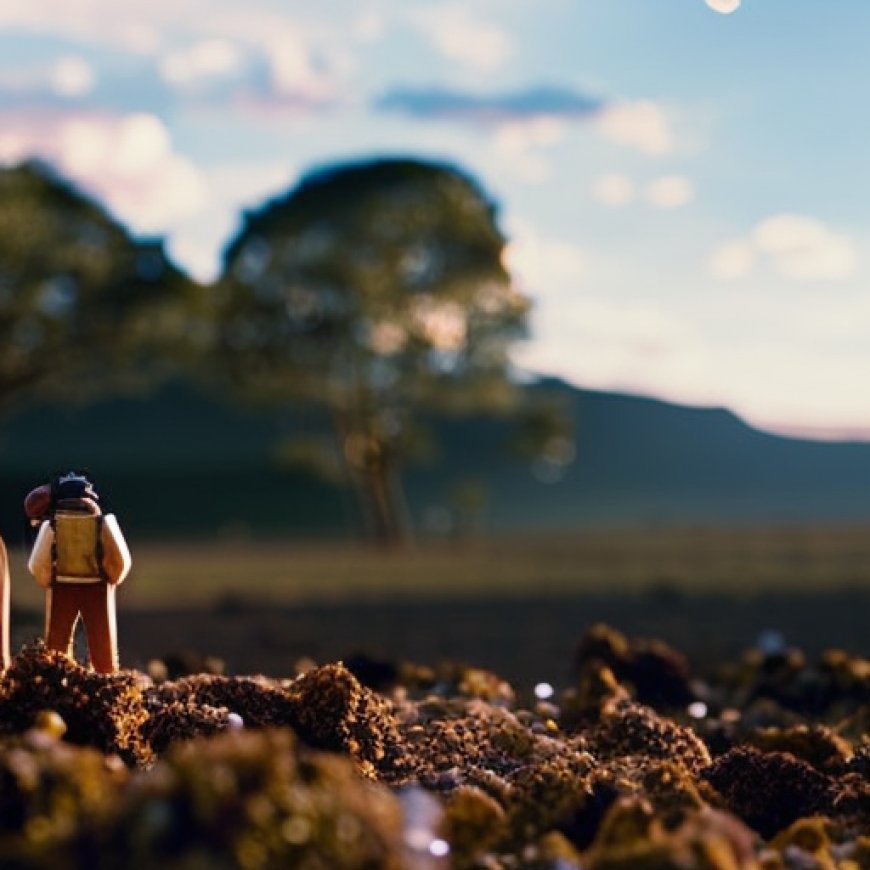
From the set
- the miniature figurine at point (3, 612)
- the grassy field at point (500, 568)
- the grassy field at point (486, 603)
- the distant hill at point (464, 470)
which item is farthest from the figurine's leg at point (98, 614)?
the distant hill at point (464, 470)

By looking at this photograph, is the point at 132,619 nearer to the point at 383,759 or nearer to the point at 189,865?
the point at 383,759

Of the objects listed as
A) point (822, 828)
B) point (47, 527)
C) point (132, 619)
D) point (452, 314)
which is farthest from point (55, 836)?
point (452, 314)

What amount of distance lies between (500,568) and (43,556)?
27727 mm

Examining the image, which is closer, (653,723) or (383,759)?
(383,759)

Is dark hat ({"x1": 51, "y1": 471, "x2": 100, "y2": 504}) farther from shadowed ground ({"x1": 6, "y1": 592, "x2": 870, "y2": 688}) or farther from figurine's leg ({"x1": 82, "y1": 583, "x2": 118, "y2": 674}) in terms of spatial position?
shadowed ground ({"x1": 6, "y1": 592, "x2": 870, "y2": 688})

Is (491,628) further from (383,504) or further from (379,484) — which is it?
(379,484)

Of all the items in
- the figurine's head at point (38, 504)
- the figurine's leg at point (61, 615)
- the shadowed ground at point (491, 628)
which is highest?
the figurine's head at point (38, 504)

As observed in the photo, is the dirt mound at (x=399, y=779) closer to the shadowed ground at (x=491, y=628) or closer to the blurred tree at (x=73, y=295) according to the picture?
the shadowed ground at (x=491, y=628)

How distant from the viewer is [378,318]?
168ft

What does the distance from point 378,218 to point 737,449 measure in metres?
53.8

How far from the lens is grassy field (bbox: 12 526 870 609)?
1144 inches

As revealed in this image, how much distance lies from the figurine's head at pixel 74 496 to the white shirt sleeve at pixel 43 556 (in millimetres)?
151

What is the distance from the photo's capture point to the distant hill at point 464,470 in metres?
68.9

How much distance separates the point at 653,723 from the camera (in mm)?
9484
